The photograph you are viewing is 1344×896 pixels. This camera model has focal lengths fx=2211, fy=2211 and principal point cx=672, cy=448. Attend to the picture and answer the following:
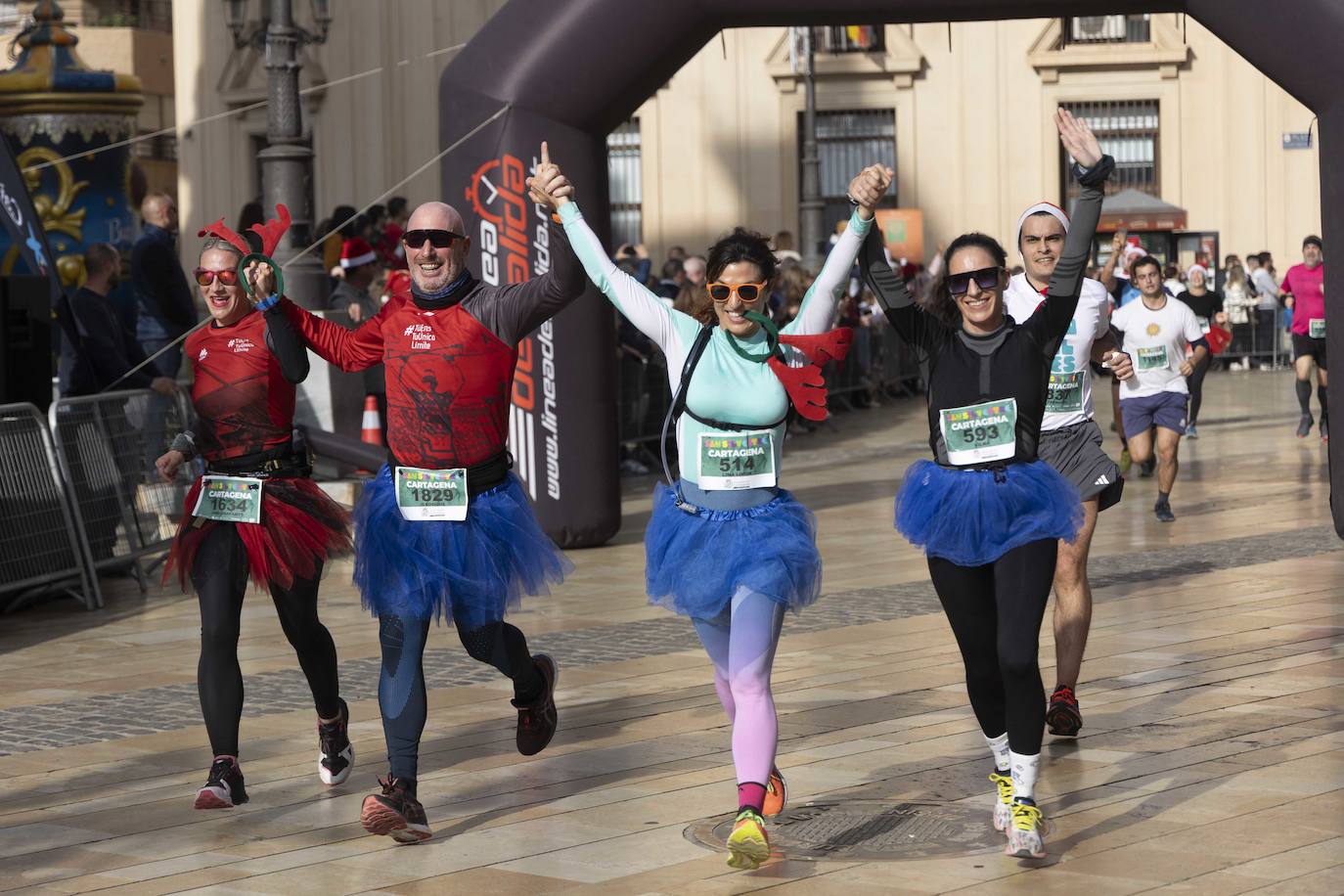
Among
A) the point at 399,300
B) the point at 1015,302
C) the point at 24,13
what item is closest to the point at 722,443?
the point at 399,300

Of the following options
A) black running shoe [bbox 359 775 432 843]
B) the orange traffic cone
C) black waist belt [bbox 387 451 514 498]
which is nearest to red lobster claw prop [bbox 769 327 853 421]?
black waist belt [bbox 387 451 514 498]

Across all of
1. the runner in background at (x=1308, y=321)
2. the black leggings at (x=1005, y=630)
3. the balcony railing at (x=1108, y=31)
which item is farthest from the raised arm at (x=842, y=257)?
the balcony railing at (x=1108, y=31)

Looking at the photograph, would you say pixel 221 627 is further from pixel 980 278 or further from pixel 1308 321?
pixel 1308 321

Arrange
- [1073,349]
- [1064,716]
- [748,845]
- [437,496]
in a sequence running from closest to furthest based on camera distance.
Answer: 1. [748,845]
2. [437,496]
3. [1064,716]
4. [1073,349]

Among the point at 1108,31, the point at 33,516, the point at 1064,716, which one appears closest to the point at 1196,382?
the point at 33,516

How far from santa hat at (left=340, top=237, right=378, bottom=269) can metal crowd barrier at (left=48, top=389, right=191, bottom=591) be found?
8.41ft

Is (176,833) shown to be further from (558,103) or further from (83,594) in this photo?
(558,103)

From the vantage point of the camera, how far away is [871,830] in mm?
6352

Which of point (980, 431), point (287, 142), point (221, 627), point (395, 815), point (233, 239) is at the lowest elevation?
point (395, 815)

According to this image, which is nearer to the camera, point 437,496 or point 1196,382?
point 437,496

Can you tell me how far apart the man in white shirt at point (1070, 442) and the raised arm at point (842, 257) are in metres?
1.28

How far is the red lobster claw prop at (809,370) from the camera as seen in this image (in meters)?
6.32

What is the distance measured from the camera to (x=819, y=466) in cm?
1988

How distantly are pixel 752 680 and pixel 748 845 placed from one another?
537 mm
